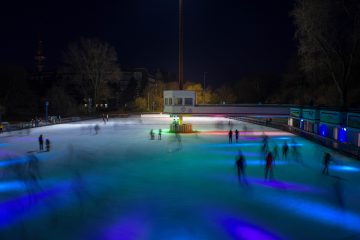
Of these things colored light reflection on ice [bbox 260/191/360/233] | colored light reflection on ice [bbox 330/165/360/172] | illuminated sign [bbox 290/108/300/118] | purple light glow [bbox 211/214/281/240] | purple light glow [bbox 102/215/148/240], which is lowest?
colored light reflection on ice [bbox 330/165/360/172]

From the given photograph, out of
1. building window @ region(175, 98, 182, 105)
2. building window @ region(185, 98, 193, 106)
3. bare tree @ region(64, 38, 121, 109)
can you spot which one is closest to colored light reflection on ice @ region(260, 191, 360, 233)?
building window @ region(175, 98, 182, 105)

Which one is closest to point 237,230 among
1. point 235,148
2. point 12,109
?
point 235,148

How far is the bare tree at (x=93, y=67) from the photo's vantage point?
7506 cm

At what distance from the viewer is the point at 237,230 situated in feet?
33.9

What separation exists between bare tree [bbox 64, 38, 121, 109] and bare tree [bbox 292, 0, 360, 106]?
46899 mm

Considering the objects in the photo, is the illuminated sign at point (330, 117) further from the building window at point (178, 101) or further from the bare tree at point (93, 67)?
the bare tree at point (93, 67)

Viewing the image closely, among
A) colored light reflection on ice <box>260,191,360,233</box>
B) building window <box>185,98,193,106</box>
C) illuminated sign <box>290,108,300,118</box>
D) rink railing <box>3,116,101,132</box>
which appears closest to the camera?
colored light reflection on ice <box>260,191,360,233</box>

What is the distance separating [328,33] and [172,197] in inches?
1134

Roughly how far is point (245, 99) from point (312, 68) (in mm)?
58216

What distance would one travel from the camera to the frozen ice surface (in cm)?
1034

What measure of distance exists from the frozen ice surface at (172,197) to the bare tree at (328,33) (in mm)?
16114

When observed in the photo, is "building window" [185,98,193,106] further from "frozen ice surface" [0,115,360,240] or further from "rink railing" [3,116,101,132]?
"frozen ice surface" [0,115,360,240]

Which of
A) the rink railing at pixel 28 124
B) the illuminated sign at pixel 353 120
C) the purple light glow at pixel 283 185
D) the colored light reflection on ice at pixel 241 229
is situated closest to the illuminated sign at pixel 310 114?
the illuminated sign at pixel 353 120

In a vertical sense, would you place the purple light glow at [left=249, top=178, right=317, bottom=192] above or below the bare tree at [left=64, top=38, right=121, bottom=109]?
below
